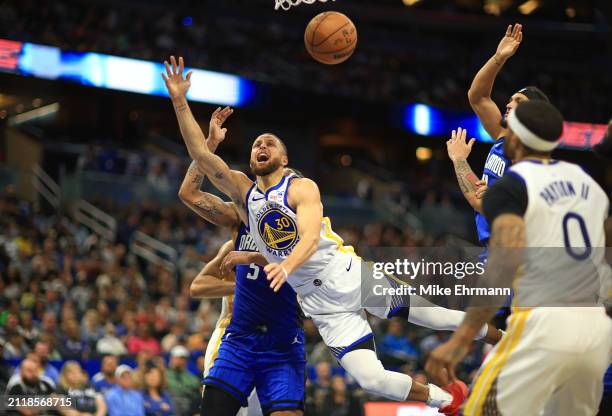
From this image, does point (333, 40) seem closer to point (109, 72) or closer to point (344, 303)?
point (344, 303)

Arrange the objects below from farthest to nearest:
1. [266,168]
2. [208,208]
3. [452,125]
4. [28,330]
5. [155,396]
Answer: [452,125]
[28,330]
[155,396]
[208,208]
[266,168]

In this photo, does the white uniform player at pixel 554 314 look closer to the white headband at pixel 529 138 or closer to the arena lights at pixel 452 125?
the white headband at pixel 529 138

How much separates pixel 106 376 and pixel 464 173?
6.55m

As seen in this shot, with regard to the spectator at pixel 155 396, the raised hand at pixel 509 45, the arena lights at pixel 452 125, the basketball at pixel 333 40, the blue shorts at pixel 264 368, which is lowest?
the spectator at pixel 155 396

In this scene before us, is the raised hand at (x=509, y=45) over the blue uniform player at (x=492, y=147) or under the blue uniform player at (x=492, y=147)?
over

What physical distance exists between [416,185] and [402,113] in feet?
8.68

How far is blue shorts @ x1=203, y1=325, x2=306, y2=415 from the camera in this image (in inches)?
259

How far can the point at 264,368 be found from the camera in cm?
672

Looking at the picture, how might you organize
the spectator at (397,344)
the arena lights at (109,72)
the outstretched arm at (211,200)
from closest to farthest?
the outstretched arm at (211,200)
the spectator at (397,344)
the arena lights at (109,72)

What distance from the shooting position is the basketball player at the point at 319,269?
21.6 ft

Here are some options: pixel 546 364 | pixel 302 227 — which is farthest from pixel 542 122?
pixel 302 227

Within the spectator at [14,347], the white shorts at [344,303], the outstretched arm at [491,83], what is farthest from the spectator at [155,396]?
the outstretched arm at [491,83]

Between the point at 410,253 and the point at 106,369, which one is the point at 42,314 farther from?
the point at 410,253

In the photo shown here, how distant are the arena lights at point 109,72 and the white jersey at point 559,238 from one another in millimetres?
18897
